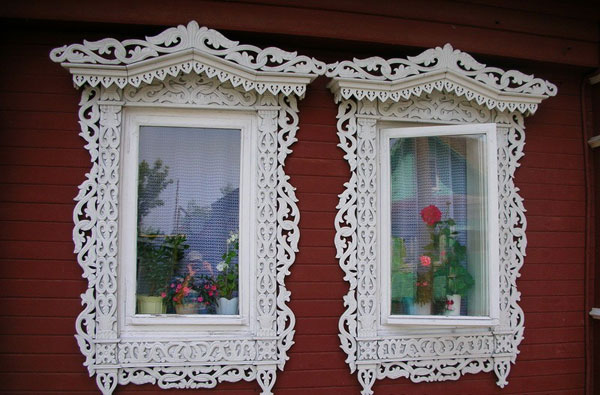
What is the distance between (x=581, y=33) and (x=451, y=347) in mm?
2204

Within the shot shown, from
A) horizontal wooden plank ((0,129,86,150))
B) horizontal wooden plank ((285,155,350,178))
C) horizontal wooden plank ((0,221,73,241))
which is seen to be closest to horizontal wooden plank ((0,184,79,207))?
horizontal wooden plank ((0,221,73,241))

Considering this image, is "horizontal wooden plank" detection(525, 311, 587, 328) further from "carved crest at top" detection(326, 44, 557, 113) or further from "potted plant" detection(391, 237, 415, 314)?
"carved crest at top" detection(326, 44, 557, 113)

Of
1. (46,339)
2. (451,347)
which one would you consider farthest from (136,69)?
(451,347)

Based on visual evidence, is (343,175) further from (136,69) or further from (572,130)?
(572,130)

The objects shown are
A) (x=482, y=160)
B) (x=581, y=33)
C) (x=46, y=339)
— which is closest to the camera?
(x=46, y=339)

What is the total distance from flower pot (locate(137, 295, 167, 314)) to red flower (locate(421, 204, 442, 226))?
64.5 inches

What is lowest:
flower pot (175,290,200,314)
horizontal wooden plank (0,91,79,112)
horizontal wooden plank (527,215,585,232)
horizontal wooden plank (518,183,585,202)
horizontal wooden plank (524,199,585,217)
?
flower pot (175,290,200,314)

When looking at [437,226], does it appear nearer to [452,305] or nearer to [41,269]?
[452,305]

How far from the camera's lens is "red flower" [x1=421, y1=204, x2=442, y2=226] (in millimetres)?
3203

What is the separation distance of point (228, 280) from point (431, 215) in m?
1.28

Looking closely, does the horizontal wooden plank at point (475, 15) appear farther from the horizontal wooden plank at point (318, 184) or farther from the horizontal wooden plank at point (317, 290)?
the horizontal wooden plank at point (317, 290)

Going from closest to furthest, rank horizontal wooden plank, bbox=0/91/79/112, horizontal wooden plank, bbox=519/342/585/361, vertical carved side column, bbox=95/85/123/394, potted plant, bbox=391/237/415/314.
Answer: vertical carved side column, bbox=95/85/123/394 → horizontal wooden plank, bbox=0/91/79/112 → potted plant, bbox=391/237/415/314 → horizontal wooden plank, bbox=519/342/585/361

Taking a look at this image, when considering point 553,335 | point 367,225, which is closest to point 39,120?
point 367,225

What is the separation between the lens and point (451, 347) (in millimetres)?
3145
